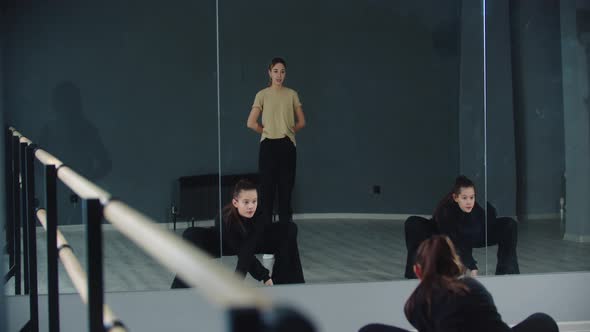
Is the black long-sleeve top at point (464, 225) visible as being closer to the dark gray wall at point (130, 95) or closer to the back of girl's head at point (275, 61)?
the back of girl's head at point (275, 61)

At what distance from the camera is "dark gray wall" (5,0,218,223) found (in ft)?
15.5

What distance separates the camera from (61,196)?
15.2 ft

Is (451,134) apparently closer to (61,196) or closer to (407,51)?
(407,51)

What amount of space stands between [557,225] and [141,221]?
Result: 4690 millimetres

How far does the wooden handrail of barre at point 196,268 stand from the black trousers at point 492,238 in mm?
4186

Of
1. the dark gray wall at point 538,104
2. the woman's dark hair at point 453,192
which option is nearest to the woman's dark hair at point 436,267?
the woman's dark hair at point 453,192

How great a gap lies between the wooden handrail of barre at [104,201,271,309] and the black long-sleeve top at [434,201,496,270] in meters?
4.22

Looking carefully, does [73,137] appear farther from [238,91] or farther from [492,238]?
[492,238]

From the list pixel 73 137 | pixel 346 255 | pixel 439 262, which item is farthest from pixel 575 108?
pixel 73 137

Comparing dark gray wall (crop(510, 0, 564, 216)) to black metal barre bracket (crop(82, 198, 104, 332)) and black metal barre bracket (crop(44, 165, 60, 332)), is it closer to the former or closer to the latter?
black metal barre bracket (crop(44, 165, 60, 332))

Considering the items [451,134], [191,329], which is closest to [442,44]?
[451,134]

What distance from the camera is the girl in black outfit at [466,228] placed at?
5168 millimetres

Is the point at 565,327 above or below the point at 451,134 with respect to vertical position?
below

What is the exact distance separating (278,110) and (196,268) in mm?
4246
